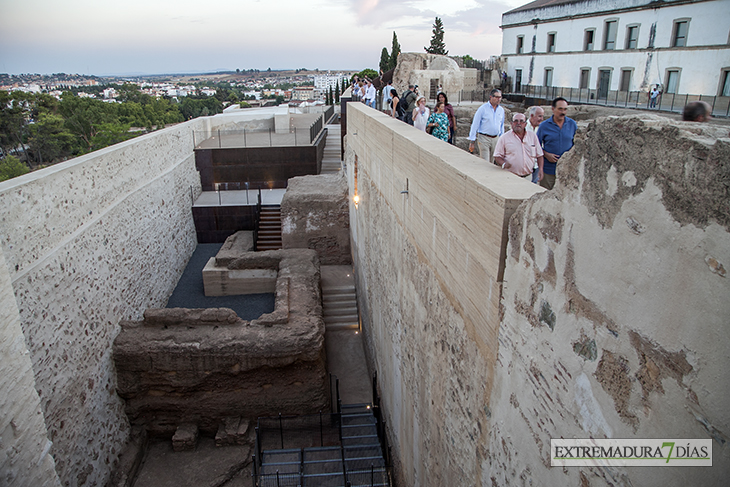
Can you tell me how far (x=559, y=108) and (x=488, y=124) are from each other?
129cm

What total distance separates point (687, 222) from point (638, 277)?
0.92 feet

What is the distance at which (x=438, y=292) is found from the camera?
13.5 ft

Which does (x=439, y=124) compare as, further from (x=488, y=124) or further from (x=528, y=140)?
(x=528, y=140)

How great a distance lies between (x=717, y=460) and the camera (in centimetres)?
144

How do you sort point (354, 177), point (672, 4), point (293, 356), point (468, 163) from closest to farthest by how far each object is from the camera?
1. point (468, 163)
2. point (293, 356)
3. point (354, 177)
4. point (672, 4)

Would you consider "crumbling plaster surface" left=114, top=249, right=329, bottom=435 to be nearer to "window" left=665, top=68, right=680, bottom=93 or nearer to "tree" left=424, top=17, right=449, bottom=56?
"window" left=665, top=68, right=680, bottom=93

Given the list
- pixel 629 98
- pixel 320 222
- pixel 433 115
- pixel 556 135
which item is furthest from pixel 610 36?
pixel 556 135

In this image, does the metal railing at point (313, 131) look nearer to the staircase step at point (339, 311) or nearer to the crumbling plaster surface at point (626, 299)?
the staircase step at point (339, 311)

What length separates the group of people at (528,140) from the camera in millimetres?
3910

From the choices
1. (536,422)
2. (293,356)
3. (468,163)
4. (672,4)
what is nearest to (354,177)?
(293,356)

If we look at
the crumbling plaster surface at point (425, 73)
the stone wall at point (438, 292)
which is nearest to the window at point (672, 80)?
the crumbling plaster surface at point (425, 73)

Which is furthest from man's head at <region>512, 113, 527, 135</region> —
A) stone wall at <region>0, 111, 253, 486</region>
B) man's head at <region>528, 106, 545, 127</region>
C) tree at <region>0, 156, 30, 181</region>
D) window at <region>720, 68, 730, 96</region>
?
tree at <region>0, 156, 30, 181</region>

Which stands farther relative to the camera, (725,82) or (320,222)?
(725,82)

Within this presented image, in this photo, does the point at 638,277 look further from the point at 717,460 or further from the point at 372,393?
the point at 372,393
